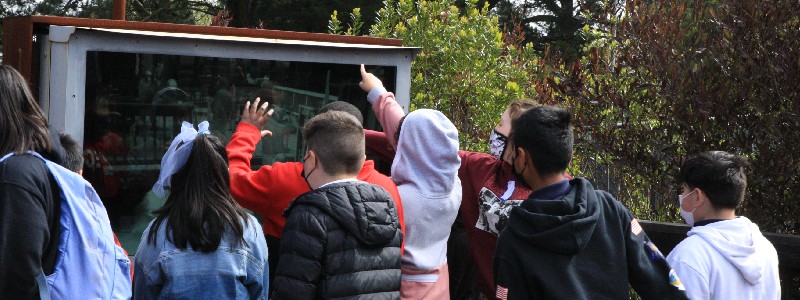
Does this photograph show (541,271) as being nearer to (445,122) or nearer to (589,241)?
(589,241)

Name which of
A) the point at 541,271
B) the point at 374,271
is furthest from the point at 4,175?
the point at 541,271

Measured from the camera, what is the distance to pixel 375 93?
13.6 ft

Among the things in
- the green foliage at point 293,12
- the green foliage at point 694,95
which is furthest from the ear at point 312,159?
the green foliage at point 293,12

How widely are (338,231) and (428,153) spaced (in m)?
0.69

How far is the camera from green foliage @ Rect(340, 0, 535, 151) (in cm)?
637

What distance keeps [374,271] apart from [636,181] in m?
2.86

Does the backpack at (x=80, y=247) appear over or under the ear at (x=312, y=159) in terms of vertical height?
under

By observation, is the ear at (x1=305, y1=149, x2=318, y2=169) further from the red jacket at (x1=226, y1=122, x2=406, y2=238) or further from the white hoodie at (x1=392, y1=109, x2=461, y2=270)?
the white hoodie at (x1=392, y1=109, x2=461, y2=270)

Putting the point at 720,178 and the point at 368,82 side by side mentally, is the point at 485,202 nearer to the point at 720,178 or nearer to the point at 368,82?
the point at 368,82

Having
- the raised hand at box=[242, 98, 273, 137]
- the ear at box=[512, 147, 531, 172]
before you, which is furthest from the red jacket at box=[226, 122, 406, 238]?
the ear at box=[512, 147, 531, 172]

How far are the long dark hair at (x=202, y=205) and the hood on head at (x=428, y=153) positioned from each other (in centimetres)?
73

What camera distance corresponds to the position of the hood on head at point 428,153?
365cm

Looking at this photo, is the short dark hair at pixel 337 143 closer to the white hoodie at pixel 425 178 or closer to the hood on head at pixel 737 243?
the white hoodie at pixel 425 178

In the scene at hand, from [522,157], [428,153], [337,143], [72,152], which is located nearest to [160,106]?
[72,152]
